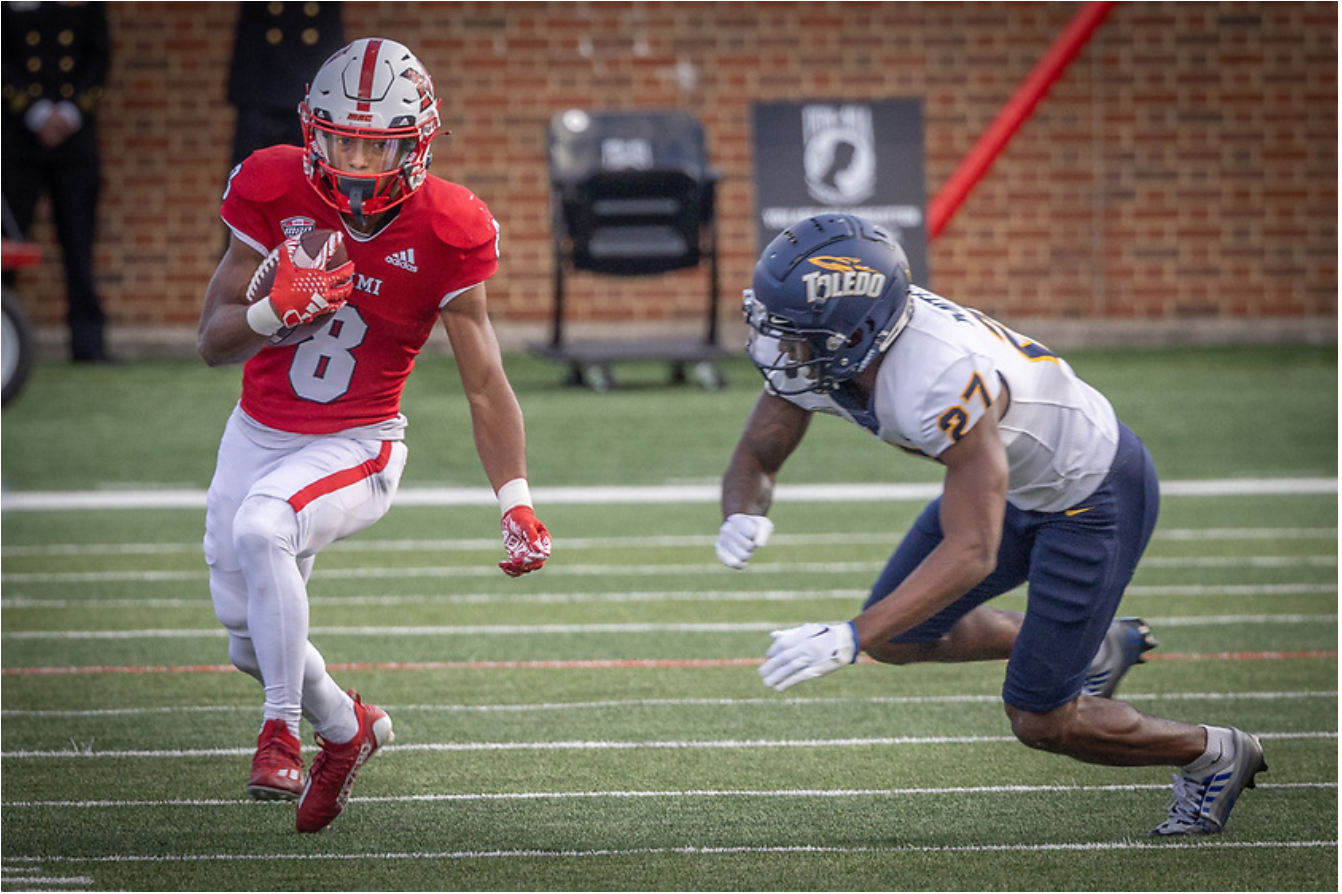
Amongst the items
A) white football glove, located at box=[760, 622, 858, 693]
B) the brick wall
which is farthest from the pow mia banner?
white football glove, located at box=[760, 622, 858, 693]

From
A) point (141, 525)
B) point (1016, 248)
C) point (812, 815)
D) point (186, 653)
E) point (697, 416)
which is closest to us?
point (812, 815)

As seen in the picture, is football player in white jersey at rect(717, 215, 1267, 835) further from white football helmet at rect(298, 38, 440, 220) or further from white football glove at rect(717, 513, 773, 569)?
white football helmet at rect(298, 38, 440, 220)

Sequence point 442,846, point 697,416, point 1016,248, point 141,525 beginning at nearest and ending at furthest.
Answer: point 442,846, point 141,525, point 697,416, point 1016,248

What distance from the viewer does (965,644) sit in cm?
430

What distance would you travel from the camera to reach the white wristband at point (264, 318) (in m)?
3.79

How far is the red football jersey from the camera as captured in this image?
13.2 feet

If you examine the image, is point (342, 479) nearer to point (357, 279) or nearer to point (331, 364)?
point (331, 364)

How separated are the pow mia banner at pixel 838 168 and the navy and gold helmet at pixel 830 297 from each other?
8606 mm

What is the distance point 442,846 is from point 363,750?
13.1 inches

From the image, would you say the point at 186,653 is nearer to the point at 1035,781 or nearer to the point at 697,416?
the point at 1035,781

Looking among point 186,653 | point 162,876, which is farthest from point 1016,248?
point 162,876

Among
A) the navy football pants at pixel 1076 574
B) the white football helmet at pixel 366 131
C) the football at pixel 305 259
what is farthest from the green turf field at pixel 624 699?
the white football helmet at pixel 366 131

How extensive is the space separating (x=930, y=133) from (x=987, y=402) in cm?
1073

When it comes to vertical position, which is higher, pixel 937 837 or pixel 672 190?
pixel 672 190
